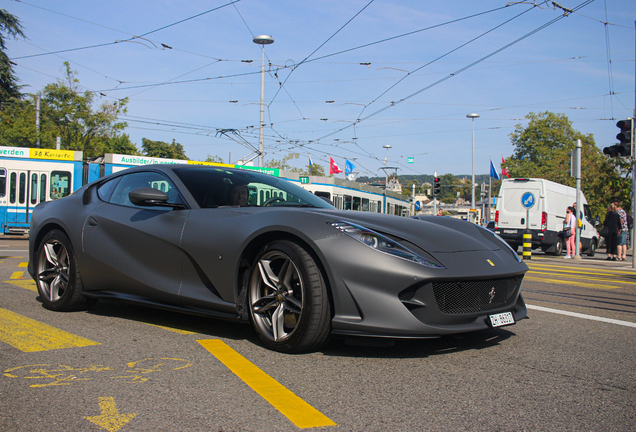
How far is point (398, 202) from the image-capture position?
42.0 meters

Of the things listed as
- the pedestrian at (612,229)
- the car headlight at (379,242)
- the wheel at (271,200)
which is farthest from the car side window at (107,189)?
the pedestrian at (612,229)

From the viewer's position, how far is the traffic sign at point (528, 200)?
1663cm

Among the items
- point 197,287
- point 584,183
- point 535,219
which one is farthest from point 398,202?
point 197,287

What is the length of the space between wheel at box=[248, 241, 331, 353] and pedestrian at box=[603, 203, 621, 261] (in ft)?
47.2

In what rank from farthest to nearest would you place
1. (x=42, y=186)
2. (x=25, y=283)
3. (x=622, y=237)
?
(x=42, y=186)
(x=622, y=237)
(x=25, y=283)

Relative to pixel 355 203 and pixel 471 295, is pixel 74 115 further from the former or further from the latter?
pixel 471 295

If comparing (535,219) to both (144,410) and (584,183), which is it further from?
(584,183)

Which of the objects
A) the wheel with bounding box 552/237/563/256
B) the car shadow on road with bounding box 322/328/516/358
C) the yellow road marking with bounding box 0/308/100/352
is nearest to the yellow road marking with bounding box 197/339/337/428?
the car shadow on road with bounding box 322/328/516/358

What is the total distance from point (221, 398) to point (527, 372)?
1.70m

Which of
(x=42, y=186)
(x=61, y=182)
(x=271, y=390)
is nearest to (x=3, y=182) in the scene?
(x=42, y=186)

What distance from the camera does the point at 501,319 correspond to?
332 cm

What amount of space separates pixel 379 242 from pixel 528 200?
1507 centimetres

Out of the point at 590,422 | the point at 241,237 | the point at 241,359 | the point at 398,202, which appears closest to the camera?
the point at 590,422

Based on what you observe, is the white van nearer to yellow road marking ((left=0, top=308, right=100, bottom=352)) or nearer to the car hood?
the car hood
